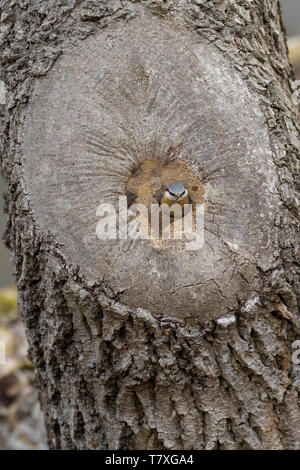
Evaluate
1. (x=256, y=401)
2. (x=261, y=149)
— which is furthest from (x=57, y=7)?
(x=256, y=401)

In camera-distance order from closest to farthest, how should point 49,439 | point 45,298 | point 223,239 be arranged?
point 223,239 → point 45,298 → point 49,439

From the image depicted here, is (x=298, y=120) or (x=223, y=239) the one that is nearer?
(x=223, y=239)

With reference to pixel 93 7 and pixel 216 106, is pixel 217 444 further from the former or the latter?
pixel 93 7
